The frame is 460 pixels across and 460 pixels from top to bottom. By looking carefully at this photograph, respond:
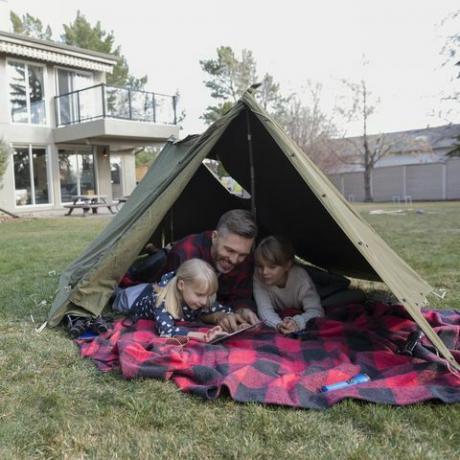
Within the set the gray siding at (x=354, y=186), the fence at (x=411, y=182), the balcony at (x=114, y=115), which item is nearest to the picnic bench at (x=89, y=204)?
the balcony at (x=114, y=115)

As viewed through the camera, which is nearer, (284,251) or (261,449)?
(261,449)

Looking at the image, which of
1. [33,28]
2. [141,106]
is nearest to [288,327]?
[141,106]

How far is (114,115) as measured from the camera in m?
16.0

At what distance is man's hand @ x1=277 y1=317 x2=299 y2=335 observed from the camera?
3.15 meters

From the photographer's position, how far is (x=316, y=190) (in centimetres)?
262

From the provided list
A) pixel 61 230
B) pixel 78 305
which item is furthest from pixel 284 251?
pixel 61 230

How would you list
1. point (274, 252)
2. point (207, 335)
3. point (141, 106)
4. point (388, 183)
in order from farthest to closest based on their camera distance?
point (388, 183) → point (141, 106) → point (274, 252) → point (207, 335)

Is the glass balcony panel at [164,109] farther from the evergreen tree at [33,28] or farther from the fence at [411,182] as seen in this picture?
the evergreen tree at [33,28]

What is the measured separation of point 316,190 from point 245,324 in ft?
3.48

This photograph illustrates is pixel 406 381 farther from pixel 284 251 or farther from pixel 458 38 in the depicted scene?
pixel 458 38

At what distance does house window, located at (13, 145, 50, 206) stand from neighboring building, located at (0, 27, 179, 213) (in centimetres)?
3

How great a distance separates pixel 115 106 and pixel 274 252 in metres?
14.1

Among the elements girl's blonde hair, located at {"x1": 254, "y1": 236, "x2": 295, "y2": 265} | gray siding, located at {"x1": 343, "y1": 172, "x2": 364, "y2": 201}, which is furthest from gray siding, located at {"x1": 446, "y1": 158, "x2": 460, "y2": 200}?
girl's blonde hair, located at {"x1": 254, "y1": 236, "x2": 295, "y2": 265}

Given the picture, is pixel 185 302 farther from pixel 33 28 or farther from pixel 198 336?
pixel 33 28
